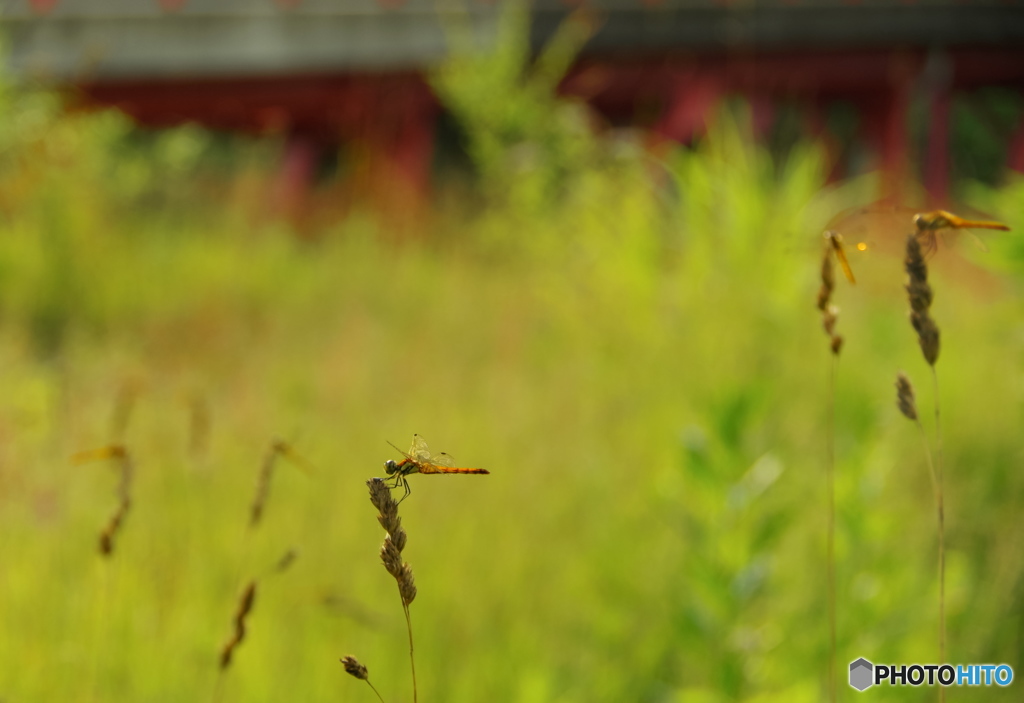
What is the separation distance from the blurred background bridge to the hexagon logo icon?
500cm

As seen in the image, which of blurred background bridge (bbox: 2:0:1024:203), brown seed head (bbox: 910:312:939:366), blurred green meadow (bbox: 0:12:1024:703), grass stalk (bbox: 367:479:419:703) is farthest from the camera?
blurred background bridge (bbox: 2:0:1024:203)

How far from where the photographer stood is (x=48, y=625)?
5.21 feet

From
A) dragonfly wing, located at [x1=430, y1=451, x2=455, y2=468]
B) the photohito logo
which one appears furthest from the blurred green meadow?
dragonfly wing, located at [x1=430, y1=451, x2=455, y2=468]

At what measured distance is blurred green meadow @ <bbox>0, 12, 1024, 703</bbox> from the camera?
1.55 metres

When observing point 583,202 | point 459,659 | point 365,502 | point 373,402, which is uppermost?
point 583,202

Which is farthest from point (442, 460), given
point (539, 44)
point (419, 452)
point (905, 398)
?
point (539, 44)

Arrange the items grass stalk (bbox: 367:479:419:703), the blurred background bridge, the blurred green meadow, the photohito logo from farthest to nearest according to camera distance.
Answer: the blurred background bridge → the blurred green meadow → the photohito logo → grass stalk (bbox: 367:479:419:703)

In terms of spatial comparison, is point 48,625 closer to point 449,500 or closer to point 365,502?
point 365,502

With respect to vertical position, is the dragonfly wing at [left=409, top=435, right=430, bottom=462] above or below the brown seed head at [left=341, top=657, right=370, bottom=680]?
above

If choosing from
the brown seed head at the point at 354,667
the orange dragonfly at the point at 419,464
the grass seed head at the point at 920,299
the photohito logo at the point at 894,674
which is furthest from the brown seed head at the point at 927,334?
the photohito logo at the point at 894,674

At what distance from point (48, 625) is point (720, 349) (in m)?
1.82

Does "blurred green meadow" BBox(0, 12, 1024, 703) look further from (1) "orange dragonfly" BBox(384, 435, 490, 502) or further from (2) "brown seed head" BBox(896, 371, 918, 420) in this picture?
(1) "orange dragonfly" BBox(384, 435, 490, 502)

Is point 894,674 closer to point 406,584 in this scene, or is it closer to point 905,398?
point 905,398

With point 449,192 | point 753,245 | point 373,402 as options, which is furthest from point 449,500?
point 449,192
